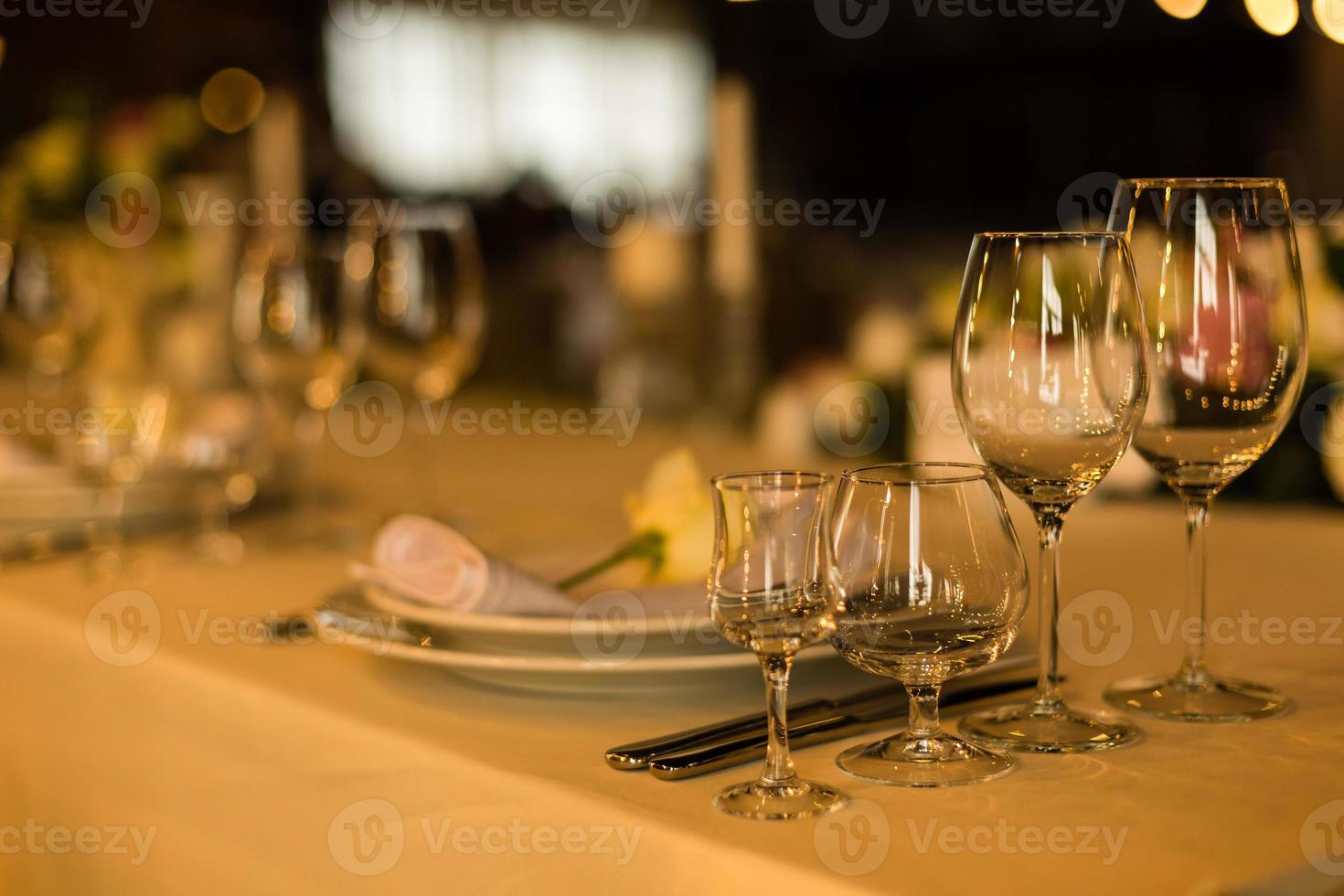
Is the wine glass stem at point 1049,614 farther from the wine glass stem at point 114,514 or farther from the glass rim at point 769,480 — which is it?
the wine glass stem at point 114,514

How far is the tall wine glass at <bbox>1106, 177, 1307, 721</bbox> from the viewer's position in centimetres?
69

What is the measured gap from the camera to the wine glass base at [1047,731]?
25.7 inches

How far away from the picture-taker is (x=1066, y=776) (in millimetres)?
616

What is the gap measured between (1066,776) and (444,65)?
845cm

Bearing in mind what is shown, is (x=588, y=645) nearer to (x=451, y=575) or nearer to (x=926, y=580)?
(x=451, y=575)

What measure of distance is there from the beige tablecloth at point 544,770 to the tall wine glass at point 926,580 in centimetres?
5

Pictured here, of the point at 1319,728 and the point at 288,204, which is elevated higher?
the point at 288,204

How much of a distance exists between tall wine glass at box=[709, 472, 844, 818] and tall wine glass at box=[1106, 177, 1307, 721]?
212 mm

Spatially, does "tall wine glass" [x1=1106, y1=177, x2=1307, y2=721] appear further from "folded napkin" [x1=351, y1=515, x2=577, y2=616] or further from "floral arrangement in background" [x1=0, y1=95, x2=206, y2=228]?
"floral arrangement in background" [x1=0, y1=95, x2=206, y2=228]

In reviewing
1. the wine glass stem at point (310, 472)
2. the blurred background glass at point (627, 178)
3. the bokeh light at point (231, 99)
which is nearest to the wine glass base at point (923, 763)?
the blurred background glass at point (627, 178)

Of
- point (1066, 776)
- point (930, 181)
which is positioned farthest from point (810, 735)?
point (930, 181)

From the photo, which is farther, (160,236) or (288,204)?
(288,204)

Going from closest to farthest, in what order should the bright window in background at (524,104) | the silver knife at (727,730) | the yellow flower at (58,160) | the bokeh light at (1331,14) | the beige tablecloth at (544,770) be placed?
the beige tablecloth at (544,770)
the silver knife at (727,730)
the yellow flower at (58,160)
the bokeh light at (1331,14)
the bright window in background at (524,104)

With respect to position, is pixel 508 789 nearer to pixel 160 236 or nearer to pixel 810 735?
pixel 810 735
